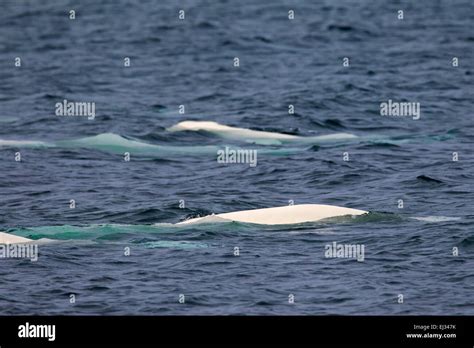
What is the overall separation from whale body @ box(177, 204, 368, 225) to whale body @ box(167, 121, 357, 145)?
25.9 feet

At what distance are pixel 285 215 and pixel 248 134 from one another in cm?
923

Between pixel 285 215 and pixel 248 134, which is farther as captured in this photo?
pixel 248 134

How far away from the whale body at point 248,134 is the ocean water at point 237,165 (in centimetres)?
40

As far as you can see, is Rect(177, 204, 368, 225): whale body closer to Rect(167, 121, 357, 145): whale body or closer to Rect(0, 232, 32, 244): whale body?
Rect(0, 232, 32, 244): whale body

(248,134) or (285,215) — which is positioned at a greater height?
(248,134)

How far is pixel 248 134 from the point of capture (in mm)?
31875

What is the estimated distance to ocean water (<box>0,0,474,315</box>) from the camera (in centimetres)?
1884

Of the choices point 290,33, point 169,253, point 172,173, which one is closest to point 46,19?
point 290,33

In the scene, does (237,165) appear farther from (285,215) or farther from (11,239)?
(11,239)

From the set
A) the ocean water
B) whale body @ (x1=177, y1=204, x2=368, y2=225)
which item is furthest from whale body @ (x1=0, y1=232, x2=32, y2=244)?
whale body @ (x1=177, y1=204, x2=368, y2=225)

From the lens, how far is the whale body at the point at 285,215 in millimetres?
22688

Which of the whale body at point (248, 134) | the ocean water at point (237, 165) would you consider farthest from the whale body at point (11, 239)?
the whale body at point (248, 134)

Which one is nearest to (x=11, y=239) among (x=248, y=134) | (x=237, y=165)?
(x=237, y=165)

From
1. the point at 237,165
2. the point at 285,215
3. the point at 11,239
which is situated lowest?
the point at 11,239
